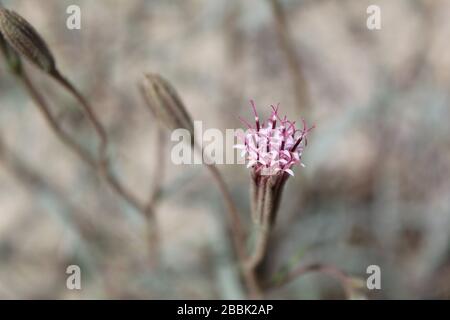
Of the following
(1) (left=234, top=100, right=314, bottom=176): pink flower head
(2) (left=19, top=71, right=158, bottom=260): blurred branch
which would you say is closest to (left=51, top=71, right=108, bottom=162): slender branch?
(2) (left=19, top=71, right=158, bottom=260): blurred branch

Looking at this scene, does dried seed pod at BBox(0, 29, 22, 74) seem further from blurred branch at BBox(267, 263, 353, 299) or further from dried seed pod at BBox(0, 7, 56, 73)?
blurred branch at BBox(267, 263, 353, 299)

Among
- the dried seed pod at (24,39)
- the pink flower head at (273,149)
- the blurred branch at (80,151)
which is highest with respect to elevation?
the dried seed pod at (24,39)

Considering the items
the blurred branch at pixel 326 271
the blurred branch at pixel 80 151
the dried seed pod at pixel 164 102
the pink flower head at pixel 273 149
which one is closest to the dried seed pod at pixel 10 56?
the blurred branch at pixel 80 151

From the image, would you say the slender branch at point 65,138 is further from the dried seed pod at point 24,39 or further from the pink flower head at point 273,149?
the pink flower head at point 273,149

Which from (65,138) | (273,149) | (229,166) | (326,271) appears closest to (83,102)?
(65,138)

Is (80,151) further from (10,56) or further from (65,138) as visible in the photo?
(10,56)
